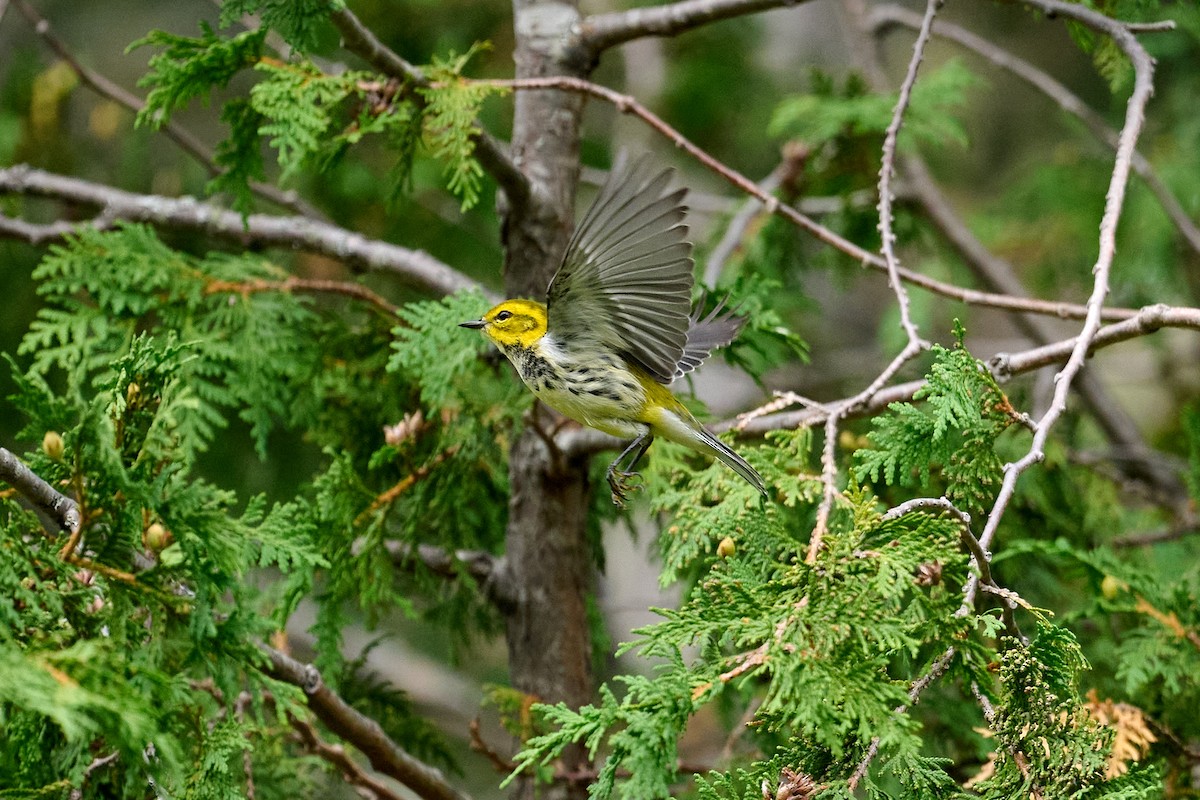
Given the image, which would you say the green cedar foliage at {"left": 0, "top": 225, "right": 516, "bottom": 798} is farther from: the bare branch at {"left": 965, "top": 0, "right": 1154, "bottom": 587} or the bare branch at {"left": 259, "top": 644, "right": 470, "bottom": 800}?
the bare branch at {"left": 965, "top": 0, "right": 1154, "bottom": 587}

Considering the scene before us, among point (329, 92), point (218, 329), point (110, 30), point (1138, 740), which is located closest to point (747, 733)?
point (1138, 740)

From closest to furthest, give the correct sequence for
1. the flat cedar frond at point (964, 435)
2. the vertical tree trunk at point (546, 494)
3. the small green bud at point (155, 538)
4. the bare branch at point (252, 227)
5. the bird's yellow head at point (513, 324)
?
1. the small green bud at point (155, 538)
2. the flat cedar frond at point (964, 435)
3. the bird's yellow head at point (513, 324)
4. the vertical tree trunk at point (546, 494)
5. the bare branch at point (252, 227)

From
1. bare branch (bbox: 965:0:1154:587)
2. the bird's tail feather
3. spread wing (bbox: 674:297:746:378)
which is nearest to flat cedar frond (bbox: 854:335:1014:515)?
bare branch (bbox: 965:0:1154:587)

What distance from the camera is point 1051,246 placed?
560 cm

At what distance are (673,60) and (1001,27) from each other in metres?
2.90

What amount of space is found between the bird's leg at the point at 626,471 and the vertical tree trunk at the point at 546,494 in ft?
0.95

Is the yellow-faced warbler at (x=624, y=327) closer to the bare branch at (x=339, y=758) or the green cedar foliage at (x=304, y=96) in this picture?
the green cedar foliage at (x=304, y=96)

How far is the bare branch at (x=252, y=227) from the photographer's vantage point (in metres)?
3.03

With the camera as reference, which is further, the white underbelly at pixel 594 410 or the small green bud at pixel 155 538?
the white underbelly at pixel 594 410

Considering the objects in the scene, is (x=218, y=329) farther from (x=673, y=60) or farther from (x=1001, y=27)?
(x=1001, y=27)

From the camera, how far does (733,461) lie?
2.20 m

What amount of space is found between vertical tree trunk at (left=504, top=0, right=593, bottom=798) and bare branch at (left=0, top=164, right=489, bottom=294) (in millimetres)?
303

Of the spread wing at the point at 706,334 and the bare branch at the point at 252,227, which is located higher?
the spread wing at the point at 706,334

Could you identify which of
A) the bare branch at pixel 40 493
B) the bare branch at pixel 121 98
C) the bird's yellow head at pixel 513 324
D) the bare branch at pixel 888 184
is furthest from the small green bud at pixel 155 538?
the bare branch at pixel 121 98
